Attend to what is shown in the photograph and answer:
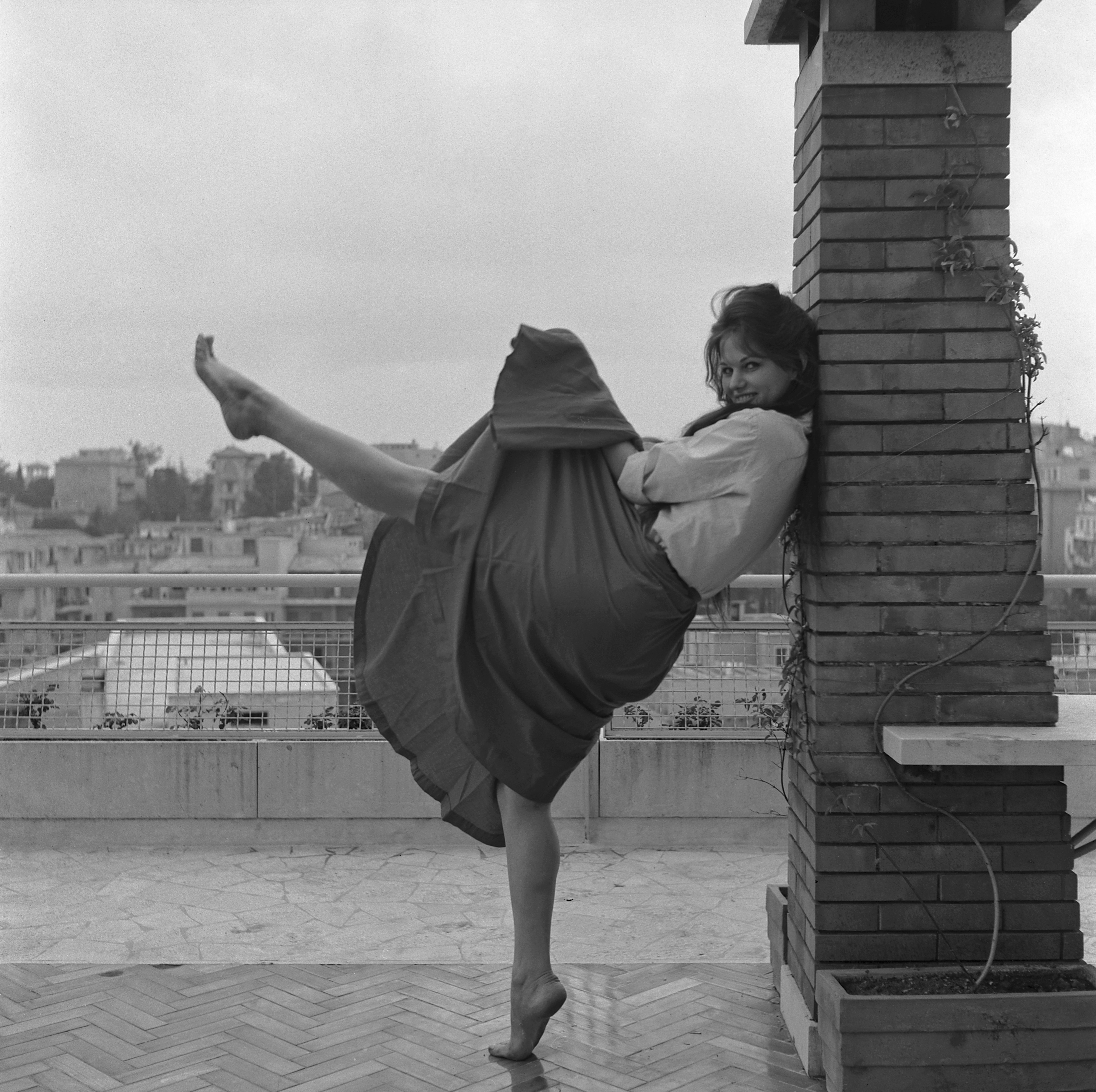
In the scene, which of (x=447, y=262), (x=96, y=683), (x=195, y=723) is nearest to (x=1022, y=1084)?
(x=195, y=723)

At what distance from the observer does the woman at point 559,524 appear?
7.95 feet

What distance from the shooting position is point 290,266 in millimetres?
83875

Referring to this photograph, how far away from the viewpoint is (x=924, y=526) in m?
2.50

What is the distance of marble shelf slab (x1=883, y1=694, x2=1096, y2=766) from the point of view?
229 centimetres

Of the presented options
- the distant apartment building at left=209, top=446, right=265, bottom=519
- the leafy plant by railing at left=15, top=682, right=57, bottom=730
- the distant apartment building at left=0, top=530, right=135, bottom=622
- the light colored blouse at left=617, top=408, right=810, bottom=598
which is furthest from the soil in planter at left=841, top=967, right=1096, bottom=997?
the distant apartment building at left=209, top=446, right=265, bottom=519

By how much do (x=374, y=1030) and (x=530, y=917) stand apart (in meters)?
0.53

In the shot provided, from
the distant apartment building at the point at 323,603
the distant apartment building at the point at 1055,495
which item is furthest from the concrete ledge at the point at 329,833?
the distant apartment building at the point at 1055,495

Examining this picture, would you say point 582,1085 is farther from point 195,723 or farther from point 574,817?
point 195,723

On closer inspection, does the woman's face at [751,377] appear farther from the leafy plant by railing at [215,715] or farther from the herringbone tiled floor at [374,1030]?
the leafy plant by railing at [215,715]

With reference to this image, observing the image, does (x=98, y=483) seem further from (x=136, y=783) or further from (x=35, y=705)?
(x=136, y=783)

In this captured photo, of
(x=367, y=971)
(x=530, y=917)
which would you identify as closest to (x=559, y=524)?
(x=530, y=917)

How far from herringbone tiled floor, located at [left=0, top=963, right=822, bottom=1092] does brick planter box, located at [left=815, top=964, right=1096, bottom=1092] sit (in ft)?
0.88

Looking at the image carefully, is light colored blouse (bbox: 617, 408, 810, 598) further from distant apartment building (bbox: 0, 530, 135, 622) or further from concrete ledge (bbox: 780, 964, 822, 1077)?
distant apartment building (bbox: 0, 530, 135, 622)

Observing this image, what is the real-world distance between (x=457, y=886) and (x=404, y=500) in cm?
208
